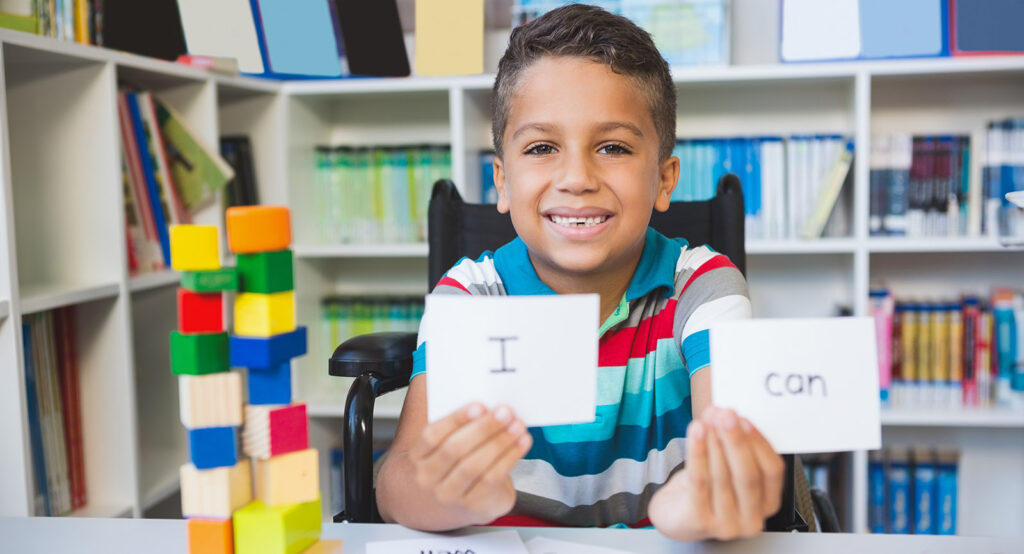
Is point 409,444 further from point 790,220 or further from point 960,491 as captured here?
point 960,491

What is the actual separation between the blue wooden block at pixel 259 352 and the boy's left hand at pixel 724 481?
0.31m

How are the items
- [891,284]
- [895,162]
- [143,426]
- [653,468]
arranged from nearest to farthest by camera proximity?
[653,468] → [143,426] → [895,162] → [891,284]

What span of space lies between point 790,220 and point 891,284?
43 centimetres

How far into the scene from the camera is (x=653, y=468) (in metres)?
1.09

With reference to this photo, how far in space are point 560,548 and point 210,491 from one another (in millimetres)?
279

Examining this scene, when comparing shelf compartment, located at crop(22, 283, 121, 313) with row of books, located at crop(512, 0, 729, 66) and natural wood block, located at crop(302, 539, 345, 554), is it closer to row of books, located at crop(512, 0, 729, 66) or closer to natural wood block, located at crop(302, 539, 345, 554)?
natural wood block, located at crop(302, 539, 345, 554)

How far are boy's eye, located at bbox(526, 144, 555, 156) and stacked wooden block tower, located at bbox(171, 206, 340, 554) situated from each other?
44 centimetres

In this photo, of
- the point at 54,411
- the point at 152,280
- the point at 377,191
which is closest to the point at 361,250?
the point at 377,191

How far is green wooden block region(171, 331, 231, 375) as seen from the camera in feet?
1.96

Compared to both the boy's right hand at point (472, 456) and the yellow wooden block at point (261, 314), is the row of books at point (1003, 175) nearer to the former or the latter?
the boy's right hand at point (472, 456)

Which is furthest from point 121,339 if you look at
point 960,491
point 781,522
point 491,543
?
point 960,491

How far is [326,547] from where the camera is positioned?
69cm

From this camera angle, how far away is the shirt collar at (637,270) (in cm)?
110

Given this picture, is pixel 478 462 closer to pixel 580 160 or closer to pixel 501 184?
pixel 580 160
